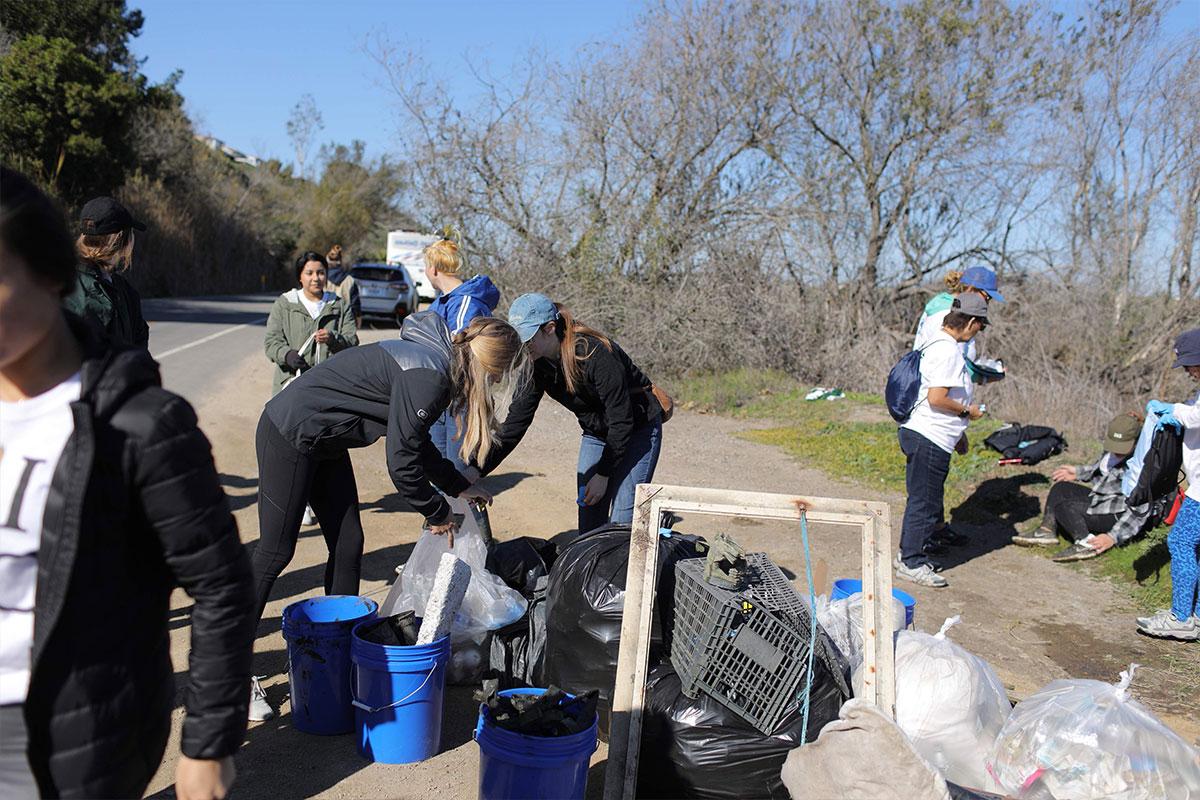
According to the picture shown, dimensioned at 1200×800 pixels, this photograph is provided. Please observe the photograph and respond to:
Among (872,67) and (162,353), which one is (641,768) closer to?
(162,353)

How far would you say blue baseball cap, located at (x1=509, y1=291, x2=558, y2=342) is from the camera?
4293mm

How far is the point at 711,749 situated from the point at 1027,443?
22.1 feet

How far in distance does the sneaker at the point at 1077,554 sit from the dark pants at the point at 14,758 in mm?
6812

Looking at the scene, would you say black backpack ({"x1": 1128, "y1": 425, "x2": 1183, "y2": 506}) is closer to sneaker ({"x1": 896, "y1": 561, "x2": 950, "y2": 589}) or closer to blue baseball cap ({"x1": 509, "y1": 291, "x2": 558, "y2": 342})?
sneaker ({"x1": 896, "y1": 561, "x2": 950, "y2": 589})

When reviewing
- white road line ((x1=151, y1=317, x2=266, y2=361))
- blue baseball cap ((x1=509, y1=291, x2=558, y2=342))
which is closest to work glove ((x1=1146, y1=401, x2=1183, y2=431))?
blue baseball cap ((x1=509, y1=291, x2=558, y2=342))

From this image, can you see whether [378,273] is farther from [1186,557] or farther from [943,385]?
[1186,557]

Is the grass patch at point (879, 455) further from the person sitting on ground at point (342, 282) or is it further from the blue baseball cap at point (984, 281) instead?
the person sitting on ground at point (342, 282)

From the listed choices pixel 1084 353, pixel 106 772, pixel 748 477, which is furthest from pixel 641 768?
pixel 1084 353

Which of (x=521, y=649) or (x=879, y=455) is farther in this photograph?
(x=879, y=455)

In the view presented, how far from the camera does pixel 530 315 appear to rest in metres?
4.31

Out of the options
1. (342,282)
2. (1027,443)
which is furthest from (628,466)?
(1027,443)

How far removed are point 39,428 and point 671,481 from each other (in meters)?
7.24

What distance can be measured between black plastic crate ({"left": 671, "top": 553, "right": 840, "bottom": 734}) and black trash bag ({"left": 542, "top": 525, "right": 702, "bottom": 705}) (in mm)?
251

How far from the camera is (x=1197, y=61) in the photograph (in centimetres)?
1414
